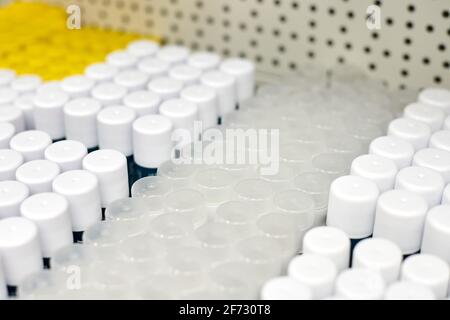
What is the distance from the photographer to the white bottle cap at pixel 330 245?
0.76 m

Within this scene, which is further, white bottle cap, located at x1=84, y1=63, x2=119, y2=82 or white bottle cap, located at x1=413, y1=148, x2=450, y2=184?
white bottle cap, located at x1=84, y1=63, x2=119, y2=82

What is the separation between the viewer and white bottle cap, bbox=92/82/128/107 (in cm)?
112

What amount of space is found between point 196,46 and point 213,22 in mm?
78

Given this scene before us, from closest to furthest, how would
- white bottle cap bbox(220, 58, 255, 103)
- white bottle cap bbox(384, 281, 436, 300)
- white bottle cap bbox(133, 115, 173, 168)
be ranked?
white bottle cap bbox(384, 281, 436, 300) → white bottle cap bbox(133, 115, 173, 168) → white bottle cap bbox(220, 58, 255, 103)

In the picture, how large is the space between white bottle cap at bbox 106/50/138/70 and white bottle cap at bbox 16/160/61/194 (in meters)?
0.37

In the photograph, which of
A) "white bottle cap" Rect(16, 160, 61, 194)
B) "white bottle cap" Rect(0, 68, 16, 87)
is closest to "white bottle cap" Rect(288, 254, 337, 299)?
"white bottle cap" Rect(16, 160, 61, 194)

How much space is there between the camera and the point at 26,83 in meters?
1.19

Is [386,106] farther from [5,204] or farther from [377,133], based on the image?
[5,204]

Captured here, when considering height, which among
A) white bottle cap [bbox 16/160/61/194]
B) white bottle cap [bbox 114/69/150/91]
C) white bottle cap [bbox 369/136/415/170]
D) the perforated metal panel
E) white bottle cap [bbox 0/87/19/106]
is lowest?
white bottle cap [bbox 16/160/61/194]

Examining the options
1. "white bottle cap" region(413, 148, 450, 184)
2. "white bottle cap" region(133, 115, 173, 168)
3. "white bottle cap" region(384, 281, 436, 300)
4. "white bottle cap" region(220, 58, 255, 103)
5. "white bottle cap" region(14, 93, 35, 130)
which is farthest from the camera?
"white bottle cap" region(220, 58, 255, 103)

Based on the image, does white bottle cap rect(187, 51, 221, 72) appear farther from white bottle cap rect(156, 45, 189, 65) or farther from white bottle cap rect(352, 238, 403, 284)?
white bottle cap rect(352, 238, 403, 284)

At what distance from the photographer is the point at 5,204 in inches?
33.3

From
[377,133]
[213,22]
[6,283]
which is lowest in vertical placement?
[6,283]

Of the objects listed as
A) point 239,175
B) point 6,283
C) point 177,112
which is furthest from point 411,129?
point 6,283
